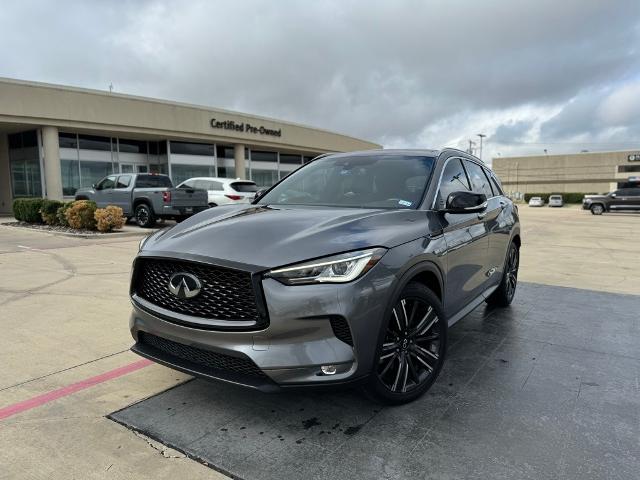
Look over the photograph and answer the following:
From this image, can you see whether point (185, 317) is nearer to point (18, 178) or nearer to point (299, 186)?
point (299, 186)

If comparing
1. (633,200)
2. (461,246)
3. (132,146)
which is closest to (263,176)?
(132,146)

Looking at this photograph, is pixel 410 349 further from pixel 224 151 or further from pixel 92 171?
pixel 224 151

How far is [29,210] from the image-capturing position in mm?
16750

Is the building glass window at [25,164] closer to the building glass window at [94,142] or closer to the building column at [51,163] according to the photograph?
the building column at [51,163]

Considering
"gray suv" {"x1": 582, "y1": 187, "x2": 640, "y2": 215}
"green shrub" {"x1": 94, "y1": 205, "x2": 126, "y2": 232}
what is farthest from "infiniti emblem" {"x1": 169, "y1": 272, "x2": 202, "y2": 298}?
"gray suv" {"x1": 582, "y1": 187, "x2": 640, "y2": 215}

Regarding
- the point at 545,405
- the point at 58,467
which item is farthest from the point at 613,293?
the point at 58,467

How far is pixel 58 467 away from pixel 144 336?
2.82 feet

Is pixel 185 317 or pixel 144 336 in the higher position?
pixel 185 317

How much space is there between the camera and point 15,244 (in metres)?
11.6

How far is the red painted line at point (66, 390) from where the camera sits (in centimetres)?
310

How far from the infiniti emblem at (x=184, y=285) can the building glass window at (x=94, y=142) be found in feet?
82.4

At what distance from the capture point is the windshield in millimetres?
3744

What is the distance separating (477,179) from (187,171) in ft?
85.8

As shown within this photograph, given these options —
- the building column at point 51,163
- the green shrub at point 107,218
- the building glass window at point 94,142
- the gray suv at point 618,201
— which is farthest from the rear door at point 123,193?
the gray suv at point 618,201
